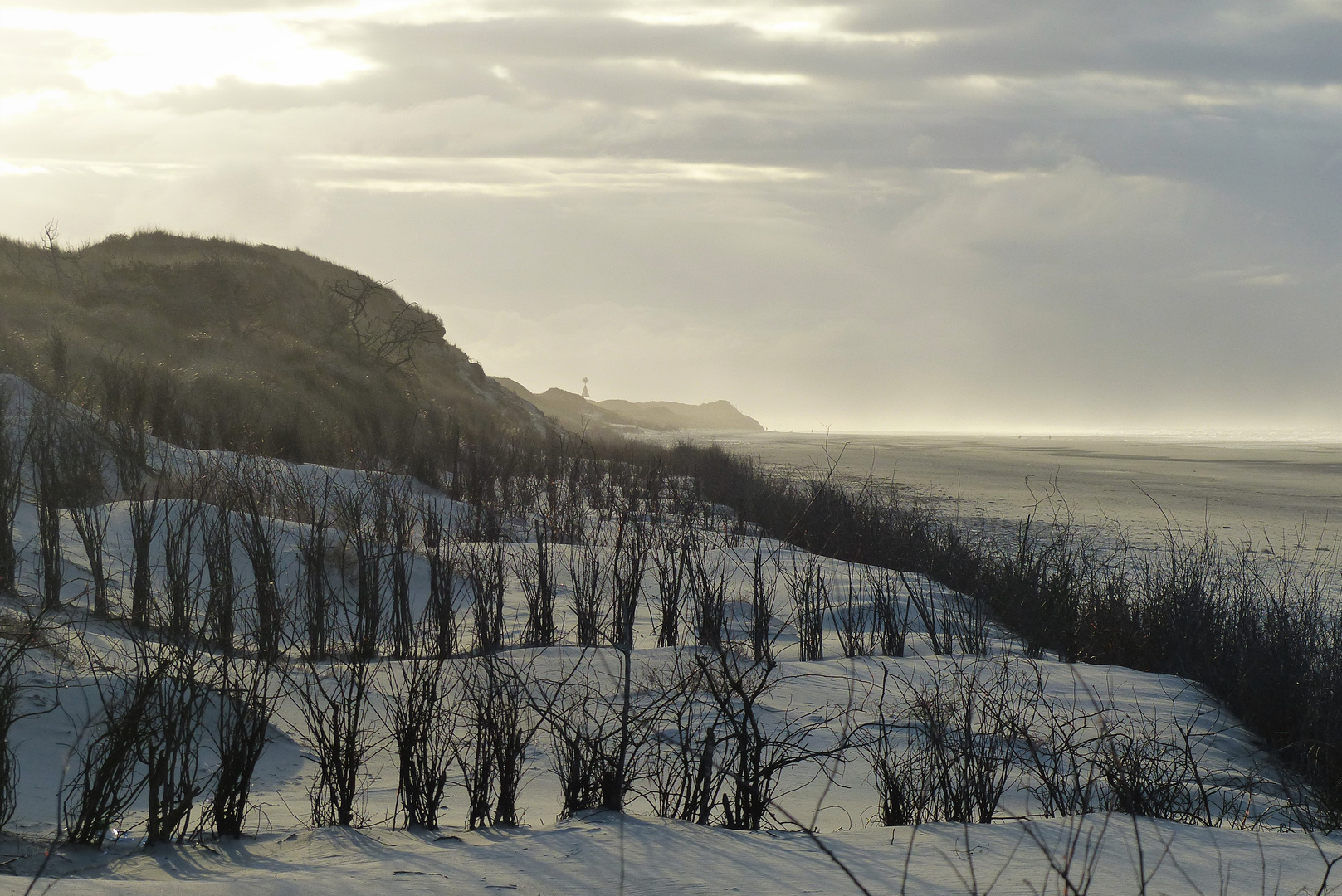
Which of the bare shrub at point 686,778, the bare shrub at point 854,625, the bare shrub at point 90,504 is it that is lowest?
the bare shrub at point 854,625

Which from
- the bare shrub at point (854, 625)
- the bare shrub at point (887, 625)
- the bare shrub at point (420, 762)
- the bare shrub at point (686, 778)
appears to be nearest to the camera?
the bare shrub at point (420, 762)

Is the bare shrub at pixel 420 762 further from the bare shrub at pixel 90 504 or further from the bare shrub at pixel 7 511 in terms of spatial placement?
the bare shrub at pixel 7 511

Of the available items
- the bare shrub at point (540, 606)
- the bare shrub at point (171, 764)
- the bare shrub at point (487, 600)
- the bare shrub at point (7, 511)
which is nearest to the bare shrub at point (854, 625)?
the bare shrub at point (540, 606)

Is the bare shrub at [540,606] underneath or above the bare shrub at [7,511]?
underneath

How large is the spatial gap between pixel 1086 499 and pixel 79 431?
2209cm

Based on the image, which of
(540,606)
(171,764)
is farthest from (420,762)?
(540,606)

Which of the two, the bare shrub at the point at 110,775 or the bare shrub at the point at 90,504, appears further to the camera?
the bare shrub at the point at 90,504

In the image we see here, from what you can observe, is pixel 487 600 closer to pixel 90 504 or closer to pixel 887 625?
pixel 887 625

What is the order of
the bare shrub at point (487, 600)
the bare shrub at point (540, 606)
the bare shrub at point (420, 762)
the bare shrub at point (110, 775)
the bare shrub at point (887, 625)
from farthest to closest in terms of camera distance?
1. the bare shrub at point (887, 625)
2. the bare shrub at point (540, 606)
3. the bare shrub at point (487, 600)
4. the bare shrub at point (420, 762)
5. the bare shrub at point (110, 775)

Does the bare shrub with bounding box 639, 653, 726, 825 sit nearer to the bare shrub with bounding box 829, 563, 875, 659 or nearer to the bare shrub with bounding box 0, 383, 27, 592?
the bare shrub with bounding box 829, 563, 875, 659

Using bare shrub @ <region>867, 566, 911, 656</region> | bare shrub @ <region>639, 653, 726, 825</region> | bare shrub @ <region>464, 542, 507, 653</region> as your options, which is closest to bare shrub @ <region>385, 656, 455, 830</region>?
bare shrub @ <region>639, 653, 726, 825</region>

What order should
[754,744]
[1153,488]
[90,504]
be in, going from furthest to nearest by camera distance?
[1153,488] < [90,504] < [754,744]

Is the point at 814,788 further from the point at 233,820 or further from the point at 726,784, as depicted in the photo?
the point at 233,820

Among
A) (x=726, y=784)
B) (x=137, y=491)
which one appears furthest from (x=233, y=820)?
(x=137, y=491)
